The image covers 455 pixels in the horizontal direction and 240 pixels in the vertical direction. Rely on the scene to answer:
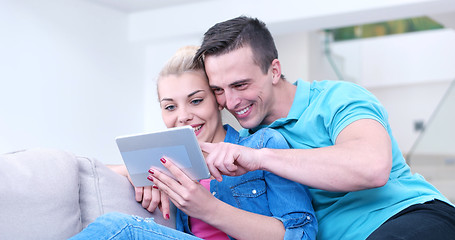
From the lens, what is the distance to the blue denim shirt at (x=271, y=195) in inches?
67.2

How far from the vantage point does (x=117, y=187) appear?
1.91 meters

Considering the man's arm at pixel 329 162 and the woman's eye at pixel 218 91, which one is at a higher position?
the woman's eye at pixel 218 91

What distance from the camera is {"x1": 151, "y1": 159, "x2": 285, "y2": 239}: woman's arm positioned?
1614 millimetres

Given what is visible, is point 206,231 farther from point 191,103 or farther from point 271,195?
point 191,103

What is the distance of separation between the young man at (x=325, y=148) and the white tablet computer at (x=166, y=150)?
0.06 metres

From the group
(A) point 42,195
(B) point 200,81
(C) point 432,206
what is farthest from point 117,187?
(C) point 432,206

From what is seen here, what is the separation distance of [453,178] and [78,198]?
5184 mm

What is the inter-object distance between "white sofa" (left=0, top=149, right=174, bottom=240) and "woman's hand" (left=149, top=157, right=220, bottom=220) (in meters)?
0.30

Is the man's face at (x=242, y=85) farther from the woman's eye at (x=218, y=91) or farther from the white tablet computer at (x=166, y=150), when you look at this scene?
the white tablet computer at (x=166, y=150)

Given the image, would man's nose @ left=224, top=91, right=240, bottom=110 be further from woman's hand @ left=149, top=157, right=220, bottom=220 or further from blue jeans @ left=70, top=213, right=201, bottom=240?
blue jeans @ left=70, top=213, right=201, bottom=240

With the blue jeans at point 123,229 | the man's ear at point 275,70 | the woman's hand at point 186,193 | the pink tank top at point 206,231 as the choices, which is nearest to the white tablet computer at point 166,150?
the woman's hand at point 186,193

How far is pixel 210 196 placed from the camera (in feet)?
5.41

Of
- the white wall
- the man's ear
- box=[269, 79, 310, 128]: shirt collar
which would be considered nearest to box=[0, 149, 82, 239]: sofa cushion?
box=[269, 79, 310, 128]: shirt collar

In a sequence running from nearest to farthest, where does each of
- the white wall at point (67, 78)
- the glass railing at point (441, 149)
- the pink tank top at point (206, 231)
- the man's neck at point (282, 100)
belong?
the pink tank top at point (206, 231) < the man's neck at point (282, 100) < the white wall at point (67, 78) < the glass railing at point (441, 149)
